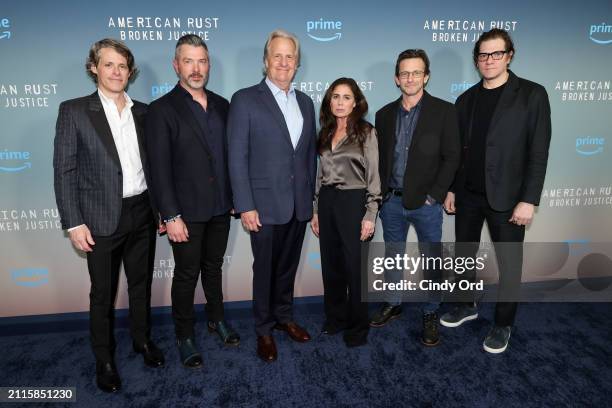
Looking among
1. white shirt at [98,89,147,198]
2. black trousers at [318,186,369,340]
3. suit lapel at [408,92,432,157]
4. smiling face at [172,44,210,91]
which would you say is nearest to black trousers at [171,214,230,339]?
white shirt at [98,89,147,198]

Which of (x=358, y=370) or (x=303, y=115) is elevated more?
(x=303, y=115)

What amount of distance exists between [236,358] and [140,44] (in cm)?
238

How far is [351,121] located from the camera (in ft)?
8.32

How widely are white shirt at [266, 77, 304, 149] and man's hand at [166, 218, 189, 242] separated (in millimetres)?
867

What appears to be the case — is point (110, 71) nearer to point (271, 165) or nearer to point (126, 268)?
point (271, 165)

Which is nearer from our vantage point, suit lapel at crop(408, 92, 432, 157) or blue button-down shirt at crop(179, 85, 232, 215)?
blue button-down shirt at crop(179, 85, 232, 215)

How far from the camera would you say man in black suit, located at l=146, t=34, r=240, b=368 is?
7.47 feet

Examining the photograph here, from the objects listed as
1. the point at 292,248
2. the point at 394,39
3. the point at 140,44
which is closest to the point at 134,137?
the point at 140,44

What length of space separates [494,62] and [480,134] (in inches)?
18.4

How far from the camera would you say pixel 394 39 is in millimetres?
3092

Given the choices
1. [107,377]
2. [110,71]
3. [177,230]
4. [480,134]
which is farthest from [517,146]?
[107,377]

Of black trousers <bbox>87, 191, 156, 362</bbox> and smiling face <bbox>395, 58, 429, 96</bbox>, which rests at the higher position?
smiling face <bbox>395, 58, 429, 96</bbox>

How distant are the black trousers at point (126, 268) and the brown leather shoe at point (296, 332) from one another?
3.31 ft

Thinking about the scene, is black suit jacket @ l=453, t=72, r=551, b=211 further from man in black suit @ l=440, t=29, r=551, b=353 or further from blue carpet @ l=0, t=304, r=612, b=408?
blue carpet @ l=0, t=304, r=612, b=408
